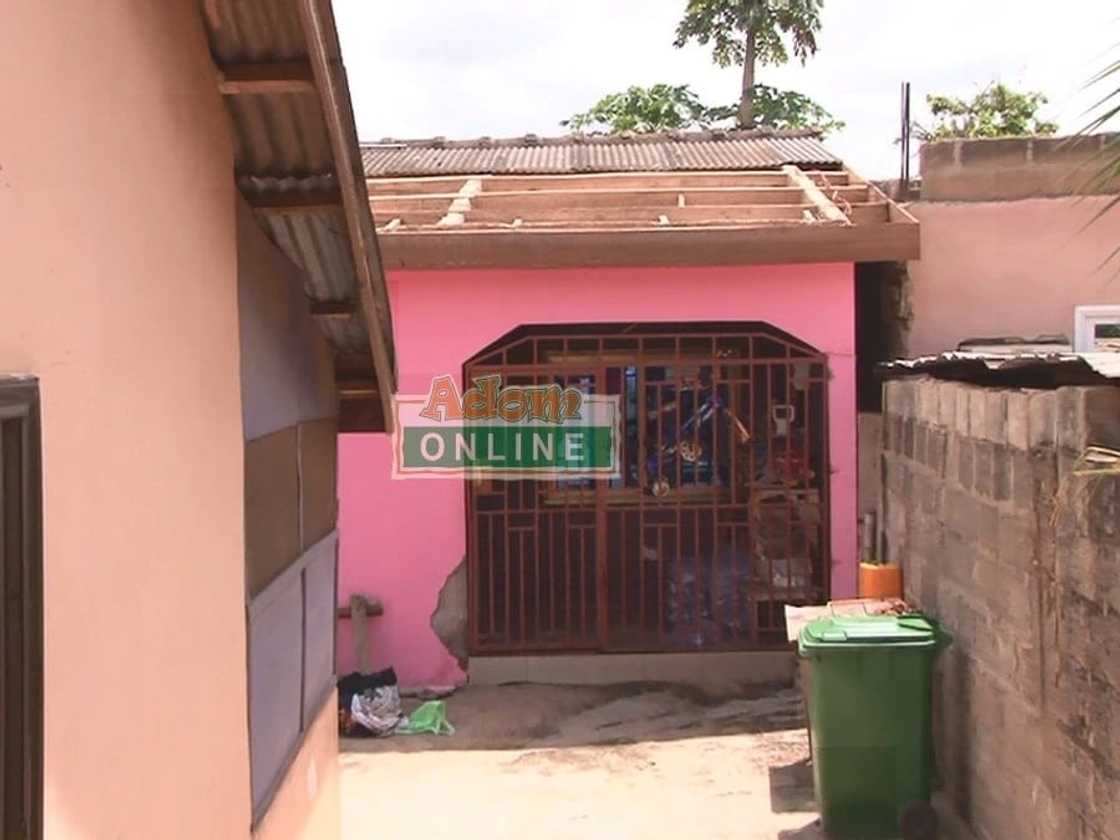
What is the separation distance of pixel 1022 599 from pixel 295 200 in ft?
11.9

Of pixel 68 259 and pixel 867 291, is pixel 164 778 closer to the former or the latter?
pixel 68 259

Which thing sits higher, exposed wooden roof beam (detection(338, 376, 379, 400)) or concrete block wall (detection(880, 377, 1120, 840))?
exposed wooden roof beam (detection(338, 376, 379, 400))

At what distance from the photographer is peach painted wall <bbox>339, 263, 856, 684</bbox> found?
8945 mm

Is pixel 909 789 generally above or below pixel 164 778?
below

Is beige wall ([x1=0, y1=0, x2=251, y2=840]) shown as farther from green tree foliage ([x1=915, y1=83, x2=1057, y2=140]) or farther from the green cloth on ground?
green tree foliage ([x1=915, y1=83, x2=1057, y2=140])

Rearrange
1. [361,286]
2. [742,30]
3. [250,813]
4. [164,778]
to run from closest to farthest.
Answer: [164,778], [250,813], [361,286], [742,30]

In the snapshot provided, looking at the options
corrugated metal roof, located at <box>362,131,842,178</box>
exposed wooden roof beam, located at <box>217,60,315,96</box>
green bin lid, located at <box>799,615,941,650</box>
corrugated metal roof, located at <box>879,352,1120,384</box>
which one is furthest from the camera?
corrugated metal roof, located at <box>362,131,842,178</box>

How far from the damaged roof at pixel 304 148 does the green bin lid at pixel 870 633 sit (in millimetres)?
2844

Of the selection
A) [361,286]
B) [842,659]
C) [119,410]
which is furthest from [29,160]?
[842,659]

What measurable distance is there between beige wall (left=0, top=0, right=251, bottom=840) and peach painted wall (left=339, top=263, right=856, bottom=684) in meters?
5.52

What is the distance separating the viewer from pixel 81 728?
2.19 meters

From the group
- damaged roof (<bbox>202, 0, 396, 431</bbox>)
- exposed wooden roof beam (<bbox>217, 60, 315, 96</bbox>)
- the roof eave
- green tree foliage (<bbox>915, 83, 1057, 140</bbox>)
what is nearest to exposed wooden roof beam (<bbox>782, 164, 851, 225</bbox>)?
the roof eave

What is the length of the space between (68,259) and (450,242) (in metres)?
6.56

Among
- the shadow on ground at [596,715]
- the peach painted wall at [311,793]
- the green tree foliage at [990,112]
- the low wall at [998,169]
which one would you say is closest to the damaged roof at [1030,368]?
the shadow on ground at [596,715]
